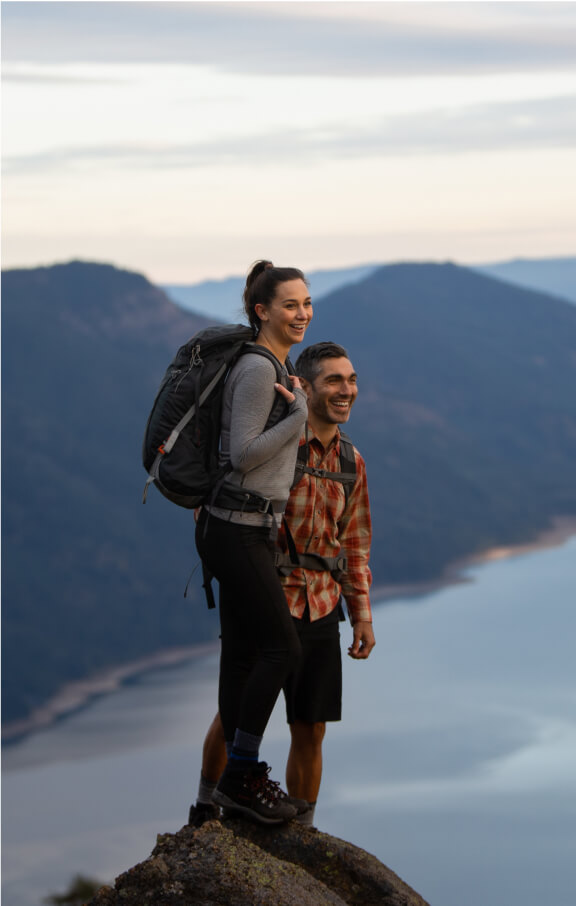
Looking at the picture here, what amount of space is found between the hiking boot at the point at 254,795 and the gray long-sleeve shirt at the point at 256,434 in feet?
4.18

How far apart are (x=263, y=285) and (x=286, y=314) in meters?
0.20

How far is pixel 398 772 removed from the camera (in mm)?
145500

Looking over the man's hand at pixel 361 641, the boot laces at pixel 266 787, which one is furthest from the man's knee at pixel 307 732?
the man's hand at pixel 361 641

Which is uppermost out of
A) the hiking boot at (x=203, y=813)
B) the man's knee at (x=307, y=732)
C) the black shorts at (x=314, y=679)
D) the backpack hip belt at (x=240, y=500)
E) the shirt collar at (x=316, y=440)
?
the shirt collar at (x=316, y=440)

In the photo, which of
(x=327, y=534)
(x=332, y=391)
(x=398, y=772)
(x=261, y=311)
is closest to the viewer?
(x=261, y=311)

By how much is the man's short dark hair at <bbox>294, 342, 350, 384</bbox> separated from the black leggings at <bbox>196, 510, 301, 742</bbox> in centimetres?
96

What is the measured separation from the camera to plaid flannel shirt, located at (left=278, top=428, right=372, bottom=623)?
5.90 meters

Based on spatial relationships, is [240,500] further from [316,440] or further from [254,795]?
[254,795]

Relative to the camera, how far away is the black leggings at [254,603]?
5.34 metres

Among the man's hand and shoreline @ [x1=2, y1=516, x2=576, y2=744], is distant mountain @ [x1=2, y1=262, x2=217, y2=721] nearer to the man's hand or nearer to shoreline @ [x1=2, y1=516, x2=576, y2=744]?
shoreline @ [x1=2, y1=516, x2=576, y2=744]

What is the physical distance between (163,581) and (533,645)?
57.5 m

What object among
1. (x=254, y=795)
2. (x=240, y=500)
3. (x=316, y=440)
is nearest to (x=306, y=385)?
(x=316, y=440)

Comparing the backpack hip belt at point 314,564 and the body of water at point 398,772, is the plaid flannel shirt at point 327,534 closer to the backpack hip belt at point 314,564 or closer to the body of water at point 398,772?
the backpack hip belt at point 314,564

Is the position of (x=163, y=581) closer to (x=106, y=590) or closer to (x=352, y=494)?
(x=106, y=590)
